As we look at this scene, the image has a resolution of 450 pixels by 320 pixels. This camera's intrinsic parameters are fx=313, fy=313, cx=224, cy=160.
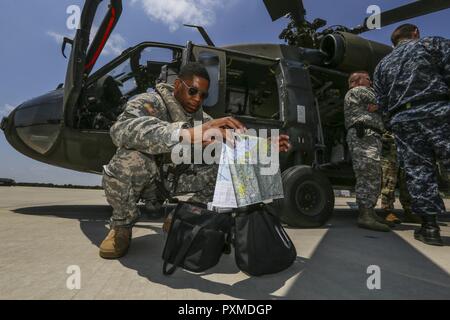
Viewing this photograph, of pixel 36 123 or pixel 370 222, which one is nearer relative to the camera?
pixel 370 222

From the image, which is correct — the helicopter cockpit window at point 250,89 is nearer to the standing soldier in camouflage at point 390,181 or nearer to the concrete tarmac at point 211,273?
the standing soldier in camouflage at point 390,181

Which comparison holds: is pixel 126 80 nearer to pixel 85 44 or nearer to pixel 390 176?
pixel 85 44

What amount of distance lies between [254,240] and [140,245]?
3.47ft

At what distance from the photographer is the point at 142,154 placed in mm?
1967

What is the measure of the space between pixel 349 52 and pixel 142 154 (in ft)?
10.8

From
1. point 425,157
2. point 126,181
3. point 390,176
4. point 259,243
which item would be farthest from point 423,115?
point 126,181

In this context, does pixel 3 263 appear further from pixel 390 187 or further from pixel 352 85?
pixel 390 187

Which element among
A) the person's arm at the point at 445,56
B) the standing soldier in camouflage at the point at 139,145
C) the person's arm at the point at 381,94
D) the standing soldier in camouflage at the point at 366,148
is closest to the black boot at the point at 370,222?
the standing soldier in camouflage at the point at 366,148

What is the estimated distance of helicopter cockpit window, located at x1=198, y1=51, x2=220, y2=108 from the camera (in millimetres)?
3408

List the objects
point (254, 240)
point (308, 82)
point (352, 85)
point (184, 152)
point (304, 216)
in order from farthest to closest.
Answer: point (308, 82)
point (352, 85)
point (304, 216)
point (184, 152)
point (254, 240)

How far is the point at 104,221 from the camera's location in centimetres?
329

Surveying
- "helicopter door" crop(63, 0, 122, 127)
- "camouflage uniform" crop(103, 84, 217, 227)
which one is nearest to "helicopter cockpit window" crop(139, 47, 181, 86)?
"helicopter door" crop(63, 0, 122, 127)

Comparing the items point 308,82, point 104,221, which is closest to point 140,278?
point 104,221

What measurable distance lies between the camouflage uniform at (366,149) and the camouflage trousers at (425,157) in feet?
1.89
